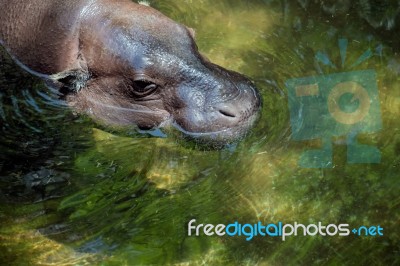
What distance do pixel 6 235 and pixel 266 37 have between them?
337 centimetres

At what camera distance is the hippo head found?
4984mm

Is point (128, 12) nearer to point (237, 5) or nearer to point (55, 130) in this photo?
point (55, 130)

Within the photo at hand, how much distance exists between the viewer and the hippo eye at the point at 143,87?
5020 millimetres

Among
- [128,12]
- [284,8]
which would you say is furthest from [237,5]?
[128,12]

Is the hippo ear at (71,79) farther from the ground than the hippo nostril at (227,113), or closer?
closer

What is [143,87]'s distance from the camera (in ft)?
16.6

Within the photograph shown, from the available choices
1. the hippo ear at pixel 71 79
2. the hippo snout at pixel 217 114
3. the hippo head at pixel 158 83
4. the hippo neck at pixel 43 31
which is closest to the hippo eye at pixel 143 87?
the hippo head at pixel 158 83

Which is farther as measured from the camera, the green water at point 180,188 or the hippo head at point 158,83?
the hippo head at point 158,83

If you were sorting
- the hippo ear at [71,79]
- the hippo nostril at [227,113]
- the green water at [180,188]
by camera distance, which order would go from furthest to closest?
the hippo ear at [71,79], the hippo nostril at [227,113], the green water at [180,188]

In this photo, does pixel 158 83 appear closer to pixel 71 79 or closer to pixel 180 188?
pixel 71 79

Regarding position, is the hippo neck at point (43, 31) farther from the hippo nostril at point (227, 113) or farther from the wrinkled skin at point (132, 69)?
the hippo nostril at point (227, 113)

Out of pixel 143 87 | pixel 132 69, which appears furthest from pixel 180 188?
pixel 132 69

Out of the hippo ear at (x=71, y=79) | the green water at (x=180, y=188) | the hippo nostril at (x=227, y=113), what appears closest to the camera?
the green water at (x=180, y=188)

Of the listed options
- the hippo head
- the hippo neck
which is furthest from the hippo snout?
the hippo neck
